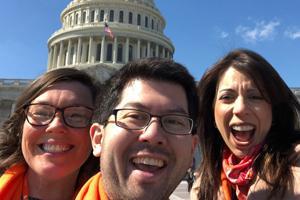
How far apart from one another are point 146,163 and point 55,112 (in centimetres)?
109

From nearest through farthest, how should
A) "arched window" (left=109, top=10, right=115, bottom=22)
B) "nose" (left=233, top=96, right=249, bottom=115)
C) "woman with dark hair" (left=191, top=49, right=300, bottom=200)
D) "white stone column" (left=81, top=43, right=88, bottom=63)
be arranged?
"woman with dark hair" (left=191, top=49, right=300, bottom=200), "nose" (left=233, top=96, right=249, bottom=115), "white stone column" (left=81, top=43, right=88, bottom=63), "arched window" (left=109, top=10, right=115, bottom=22)

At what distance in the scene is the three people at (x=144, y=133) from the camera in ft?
6.44

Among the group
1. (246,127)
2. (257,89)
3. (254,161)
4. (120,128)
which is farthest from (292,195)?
(120,128)

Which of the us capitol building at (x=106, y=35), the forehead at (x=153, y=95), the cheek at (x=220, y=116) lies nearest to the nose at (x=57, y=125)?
the forehead at (x=153, y=95)

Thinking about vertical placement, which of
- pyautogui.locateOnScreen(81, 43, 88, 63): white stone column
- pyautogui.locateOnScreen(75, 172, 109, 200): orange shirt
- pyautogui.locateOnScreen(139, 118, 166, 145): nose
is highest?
pyautogui.locateOnScreen(81, 43, 88, 63): white stone column

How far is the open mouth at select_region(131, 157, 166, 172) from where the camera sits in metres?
1.96

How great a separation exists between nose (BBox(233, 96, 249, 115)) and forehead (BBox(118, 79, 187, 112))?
2.96 ft

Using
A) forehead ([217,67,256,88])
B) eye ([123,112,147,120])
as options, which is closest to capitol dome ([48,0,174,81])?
forehead ([217,67,256,88])

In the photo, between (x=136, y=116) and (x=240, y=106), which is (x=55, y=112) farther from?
(x=240, y=106)

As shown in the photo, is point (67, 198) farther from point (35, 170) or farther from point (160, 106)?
point (160, 106)

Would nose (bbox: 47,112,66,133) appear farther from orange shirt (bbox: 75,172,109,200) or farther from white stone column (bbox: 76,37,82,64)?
white stone column (bbox: 76,37,82,64)

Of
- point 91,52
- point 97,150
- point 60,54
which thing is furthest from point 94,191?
point 60,54

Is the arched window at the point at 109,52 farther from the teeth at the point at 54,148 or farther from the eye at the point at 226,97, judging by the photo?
the teeth at the point at 54,148

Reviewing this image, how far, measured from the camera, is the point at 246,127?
302cm
